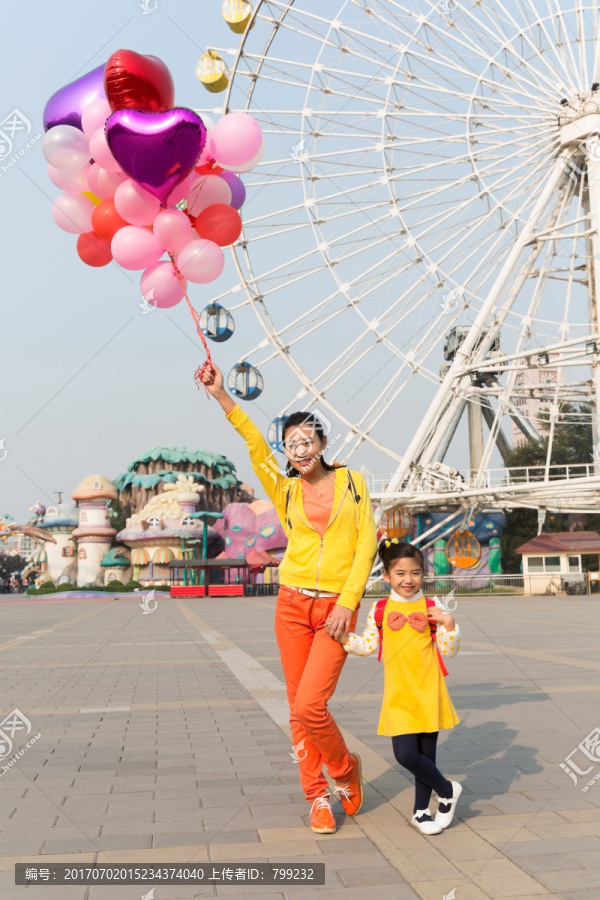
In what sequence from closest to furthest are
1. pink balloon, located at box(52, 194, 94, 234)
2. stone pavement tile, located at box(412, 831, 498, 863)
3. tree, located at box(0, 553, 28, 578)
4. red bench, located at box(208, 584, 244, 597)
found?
stone pavement tile, located at box(412, 831, 498, 863) → pink balloon, located at box(52, 194, 94, 234) → red bench, located at box(208, 584, 244, 597) → tree, located at box(0, 553, 28, 578)

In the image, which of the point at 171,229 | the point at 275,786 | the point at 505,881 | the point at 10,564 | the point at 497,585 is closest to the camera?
the point at 505,881

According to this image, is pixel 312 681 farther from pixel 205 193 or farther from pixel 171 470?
pixel 171 470

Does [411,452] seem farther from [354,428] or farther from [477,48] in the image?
[477,48]

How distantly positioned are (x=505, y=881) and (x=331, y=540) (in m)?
1.57

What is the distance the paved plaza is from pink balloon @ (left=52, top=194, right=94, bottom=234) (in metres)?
3.45

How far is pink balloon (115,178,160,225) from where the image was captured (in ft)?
17.8

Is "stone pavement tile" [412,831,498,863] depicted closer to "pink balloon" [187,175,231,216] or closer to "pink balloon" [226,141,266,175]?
"pink balloon" [187,175,231,216]

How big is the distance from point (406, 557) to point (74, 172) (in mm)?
3580

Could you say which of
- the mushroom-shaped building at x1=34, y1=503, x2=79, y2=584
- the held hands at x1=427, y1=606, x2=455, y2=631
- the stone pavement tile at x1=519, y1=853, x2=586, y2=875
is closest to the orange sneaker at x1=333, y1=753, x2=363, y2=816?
the held hands at x1=427, y1=606, x2=455, y2=631

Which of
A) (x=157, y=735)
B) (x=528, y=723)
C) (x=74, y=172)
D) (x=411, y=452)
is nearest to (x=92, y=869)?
(x=157, y=735)

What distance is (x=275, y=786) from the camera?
4859 mm

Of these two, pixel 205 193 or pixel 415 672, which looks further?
pixel 205 193

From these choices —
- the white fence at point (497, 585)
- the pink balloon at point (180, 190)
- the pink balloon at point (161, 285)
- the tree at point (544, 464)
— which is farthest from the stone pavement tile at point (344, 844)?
the white fence at point (497, 585)

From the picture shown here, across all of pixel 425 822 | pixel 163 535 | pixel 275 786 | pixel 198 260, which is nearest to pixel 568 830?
pixel 425 822
